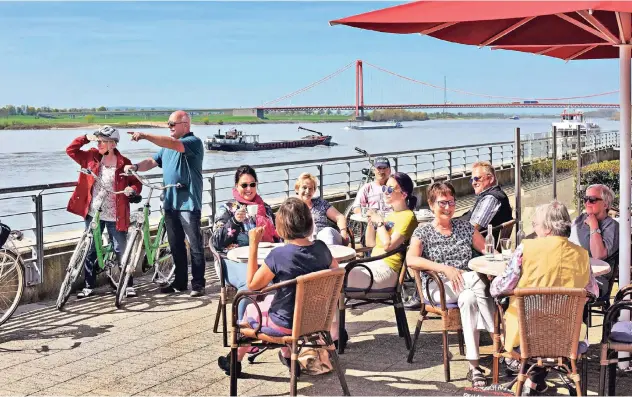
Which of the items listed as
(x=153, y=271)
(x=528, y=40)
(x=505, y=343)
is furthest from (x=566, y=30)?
(x=153, y=271)

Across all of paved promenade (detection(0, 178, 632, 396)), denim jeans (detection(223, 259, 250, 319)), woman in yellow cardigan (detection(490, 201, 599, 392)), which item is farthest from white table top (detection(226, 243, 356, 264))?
woman in yellow cardigan (detection(490, 201, 599, 392))

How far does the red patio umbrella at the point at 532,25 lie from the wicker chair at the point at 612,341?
0.67m

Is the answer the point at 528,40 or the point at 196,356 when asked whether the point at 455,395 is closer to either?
the point at 196,356

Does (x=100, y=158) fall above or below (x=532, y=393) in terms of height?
above

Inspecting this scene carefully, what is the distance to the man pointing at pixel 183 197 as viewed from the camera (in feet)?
19.0

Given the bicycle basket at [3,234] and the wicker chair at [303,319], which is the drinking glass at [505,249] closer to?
the wicker chair at [303,319]

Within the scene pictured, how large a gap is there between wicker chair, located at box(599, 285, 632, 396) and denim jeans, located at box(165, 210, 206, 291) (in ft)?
10.1

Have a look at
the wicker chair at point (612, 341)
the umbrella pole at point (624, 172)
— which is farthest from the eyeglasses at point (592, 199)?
the wicker chair at point (612, 341)

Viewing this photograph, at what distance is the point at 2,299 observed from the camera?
506 cm

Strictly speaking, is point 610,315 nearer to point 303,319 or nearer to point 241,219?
point 303,319

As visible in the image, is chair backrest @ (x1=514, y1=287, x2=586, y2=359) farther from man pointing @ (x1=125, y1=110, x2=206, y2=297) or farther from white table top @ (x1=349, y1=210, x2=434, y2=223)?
man pointing @ (x1=125, y1=110, x2=206, y2=297)

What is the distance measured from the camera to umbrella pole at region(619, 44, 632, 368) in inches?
156

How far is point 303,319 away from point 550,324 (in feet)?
3.05

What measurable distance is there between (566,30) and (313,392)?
2.34 meters
